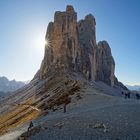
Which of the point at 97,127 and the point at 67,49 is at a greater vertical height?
the point at 67,49

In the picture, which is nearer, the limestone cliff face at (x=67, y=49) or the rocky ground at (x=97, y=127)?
the rocky ground at (x=97, y=127)

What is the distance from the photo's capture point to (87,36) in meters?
198

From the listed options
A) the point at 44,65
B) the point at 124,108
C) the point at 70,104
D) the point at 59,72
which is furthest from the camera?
the point at 44,65

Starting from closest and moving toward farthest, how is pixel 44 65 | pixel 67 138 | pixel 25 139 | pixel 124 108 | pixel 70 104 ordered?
pixel 67 138 < pixel 25 139 < pixel 124 108 < pixel 70 104 < pixel 44 65

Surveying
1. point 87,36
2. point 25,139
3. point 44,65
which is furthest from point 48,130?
point 87,36

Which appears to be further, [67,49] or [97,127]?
[67,49]

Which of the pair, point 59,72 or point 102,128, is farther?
point 59,72

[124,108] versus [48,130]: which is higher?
[124,108]

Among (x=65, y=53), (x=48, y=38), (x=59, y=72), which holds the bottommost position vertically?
(x=59, y=72)

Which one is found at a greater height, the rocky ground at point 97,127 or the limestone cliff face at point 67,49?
the limestone cliff face at point 67,49

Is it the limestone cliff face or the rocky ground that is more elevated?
the limestone cliff face

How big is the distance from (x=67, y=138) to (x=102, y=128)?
5.67m

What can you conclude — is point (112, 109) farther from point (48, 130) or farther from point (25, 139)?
point (25, 139)

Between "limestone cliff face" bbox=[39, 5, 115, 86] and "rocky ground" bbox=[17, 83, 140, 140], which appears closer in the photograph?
"rocky ground" bbox=[17, 83, 140, 140]
